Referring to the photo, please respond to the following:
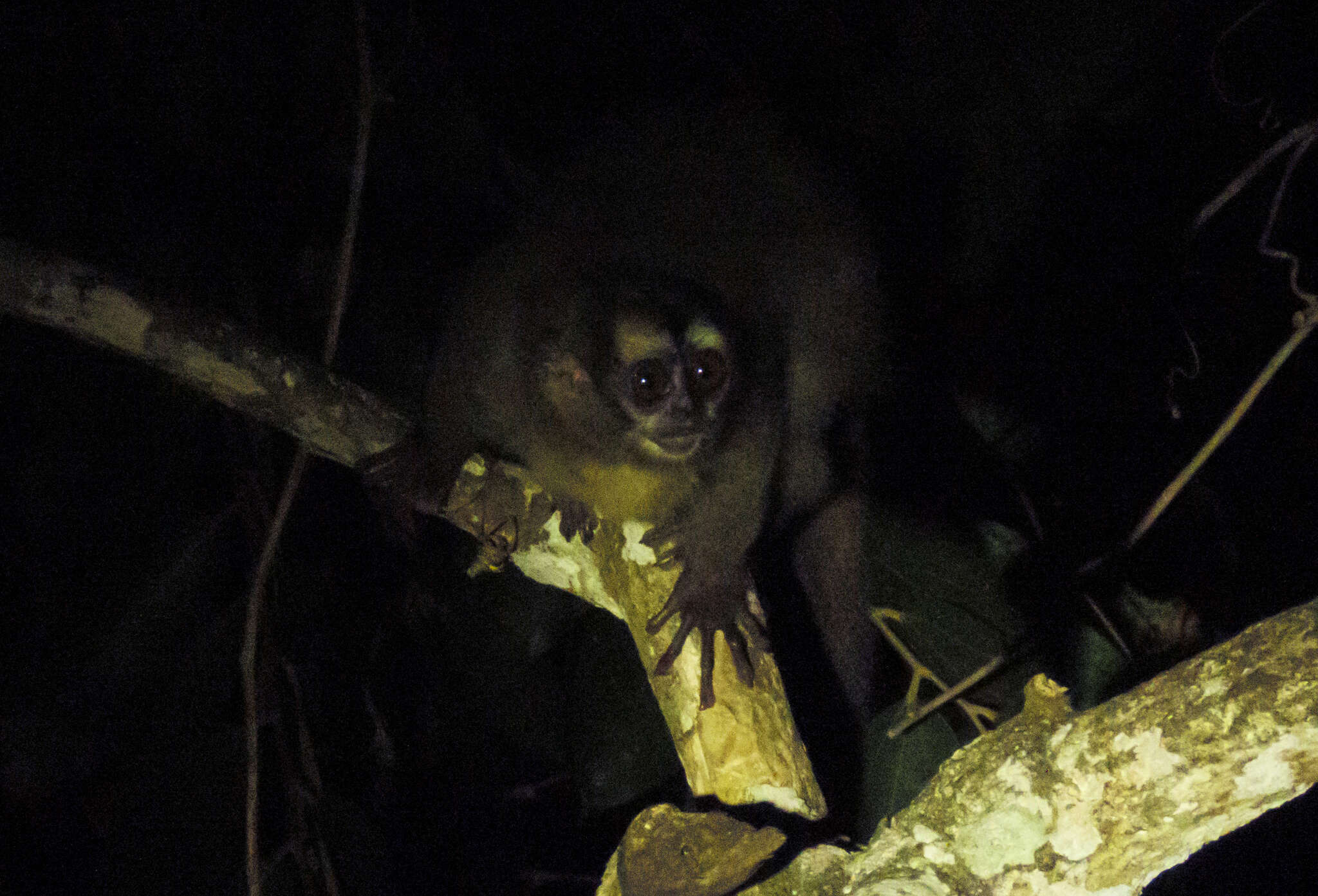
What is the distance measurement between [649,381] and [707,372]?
16cm

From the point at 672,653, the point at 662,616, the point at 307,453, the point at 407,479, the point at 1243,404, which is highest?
the point at 307,453

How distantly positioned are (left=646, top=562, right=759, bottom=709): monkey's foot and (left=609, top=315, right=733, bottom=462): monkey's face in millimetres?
369

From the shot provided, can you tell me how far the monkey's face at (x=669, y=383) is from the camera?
7.61 ft

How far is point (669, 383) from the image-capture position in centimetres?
239

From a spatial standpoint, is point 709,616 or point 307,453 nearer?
point 709,616

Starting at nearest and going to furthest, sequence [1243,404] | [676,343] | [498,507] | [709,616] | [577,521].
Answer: [1243,404], [709,616], [676,343], [577,521], [498,507]

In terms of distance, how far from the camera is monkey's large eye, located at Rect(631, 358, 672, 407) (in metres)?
2.36

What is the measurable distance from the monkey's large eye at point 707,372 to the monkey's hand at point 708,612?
417 mm

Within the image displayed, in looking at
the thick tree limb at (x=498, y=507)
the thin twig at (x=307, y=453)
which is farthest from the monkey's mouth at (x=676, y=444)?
the thin twig at (x=307, y=453)

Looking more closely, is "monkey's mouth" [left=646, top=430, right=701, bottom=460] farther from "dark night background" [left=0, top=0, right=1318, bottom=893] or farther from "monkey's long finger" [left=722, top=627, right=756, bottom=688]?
"dark night background" [left=0, top=0, right=1318, bottom=893]

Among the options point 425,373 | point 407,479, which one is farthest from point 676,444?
point 425,373

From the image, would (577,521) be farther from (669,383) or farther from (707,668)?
(707,668)

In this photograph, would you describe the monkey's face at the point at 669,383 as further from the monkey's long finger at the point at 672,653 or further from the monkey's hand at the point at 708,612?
the monkey's long finger at the point at 672,653

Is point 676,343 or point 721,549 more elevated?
point 676,343
